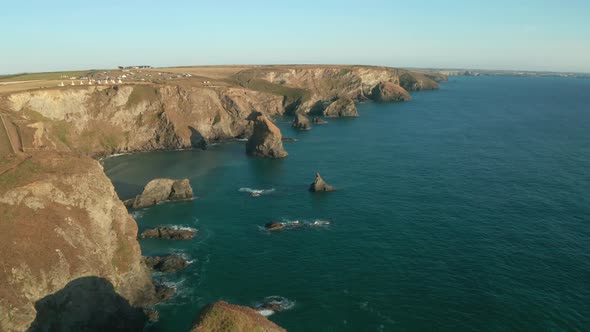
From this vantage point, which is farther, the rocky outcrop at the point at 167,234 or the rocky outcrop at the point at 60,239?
the rocky outcrop at the point at 167,234

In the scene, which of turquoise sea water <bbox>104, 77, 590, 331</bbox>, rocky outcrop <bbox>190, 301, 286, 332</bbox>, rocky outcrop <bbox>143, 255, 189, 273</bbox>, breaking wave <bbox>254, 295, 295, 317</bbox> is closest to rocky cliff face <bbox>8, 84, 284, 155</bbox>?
turquoise sea water <bbox>104, 77, 590, 331</bbox>

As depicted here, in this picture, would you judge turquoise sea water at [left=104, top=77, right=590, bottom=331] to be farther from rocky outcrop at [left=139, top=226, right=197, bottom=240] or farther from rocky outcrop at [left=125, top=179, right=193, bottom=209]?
rocky outcrop at [left=125, top=179, right=193, bottom=209]

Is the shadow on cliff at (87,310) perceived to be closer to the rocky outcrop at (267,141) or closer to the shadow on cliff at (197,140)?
the rocky outcrop at (267,141)

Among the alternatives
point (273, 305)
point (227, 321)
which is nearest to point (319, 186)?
point (273, 305)

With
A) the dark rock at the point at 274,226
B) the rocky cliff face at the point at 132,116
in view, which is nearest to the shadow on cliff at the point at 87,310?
the dark rock at the point at 274,226

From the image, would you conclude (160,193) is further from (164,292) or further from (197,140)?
(197,140)

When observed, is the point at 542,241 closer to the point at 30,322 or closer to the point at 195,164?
the point at 30,322

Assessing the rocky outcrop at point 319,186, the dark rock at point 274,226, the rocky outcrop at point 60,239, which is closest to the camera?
the rocky outcrop at point 60,239
